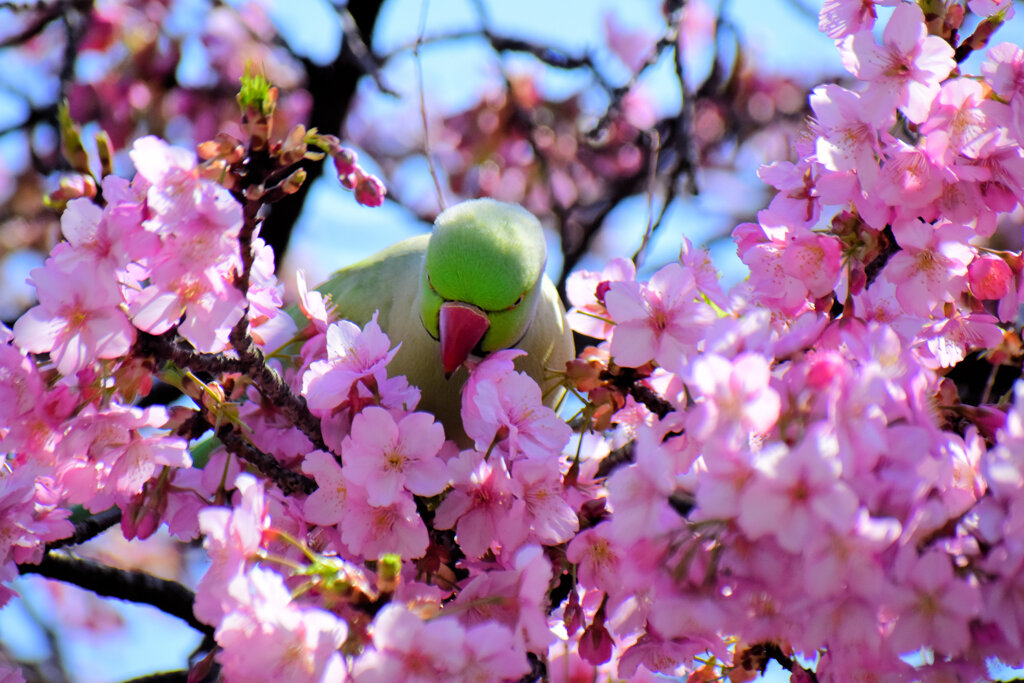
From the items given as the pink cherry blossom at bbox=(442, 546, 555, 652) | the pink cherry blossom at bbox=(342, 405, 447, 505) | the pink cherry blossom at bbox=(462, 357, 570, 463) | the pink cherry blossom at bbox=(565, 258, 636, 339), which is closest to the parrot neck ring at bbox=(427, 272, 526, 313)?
the pink cherry blossom at bbox=(565, 258, 636, 339)

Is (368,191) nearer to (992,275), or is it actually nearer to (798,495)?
(798,495)

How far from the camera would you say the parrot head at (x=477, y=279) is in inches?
73.7

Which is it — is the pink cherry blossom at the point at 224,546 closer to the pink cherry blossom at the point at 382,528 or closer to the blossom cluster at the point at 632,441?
the blossom cluster at the point at 632,441

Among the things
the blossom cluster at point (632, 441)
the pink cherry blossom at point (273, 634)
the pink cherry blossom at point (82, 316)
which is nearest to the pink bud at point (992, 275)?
the blossom cluster at point (632, 441)

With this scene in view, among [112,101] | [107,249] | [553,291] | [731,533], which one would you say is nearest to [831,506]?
[731,533]

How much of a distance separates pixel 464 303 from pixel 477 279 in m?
0.06

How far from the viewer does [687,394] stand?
1.41 metres

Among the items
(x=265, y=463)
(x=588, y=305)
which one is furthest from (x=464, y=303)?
(x=265, y=463)

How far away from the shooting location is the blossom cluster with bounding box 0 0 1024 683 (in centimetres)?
96

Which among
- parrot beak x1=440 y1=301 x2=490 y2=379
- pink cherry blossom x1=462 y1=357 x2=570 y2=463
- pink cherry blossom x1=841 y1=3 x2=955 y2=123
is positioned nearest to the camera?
pink cherry blossom x1=841 y1=3 x2=955 y2=123

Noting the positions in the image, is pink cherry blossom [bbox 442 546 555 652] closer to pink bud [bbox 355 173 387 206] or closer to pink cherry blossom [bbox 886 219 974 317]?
pink bud [bbox 355 173 387 206]

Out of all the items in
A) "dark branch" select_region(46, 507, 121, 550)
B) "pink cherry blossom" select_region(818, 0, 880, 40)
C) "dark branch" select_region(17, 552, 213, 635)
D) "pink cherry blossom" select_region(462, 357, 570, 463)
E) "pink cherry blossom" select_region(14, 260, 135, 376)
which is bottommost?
"dark branch" select_region(17, 552, 213, 635)

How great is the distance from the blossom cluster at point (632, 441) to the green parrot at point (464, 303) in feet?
0.85

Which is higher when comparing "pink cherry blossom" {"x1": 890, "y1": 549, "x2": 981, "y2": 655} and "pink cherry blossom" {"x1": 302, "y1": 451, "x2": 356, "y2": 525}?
"pink cherry blossom" {"x1": 890, "y1": 549, "x2": 981, "y2": 655}
